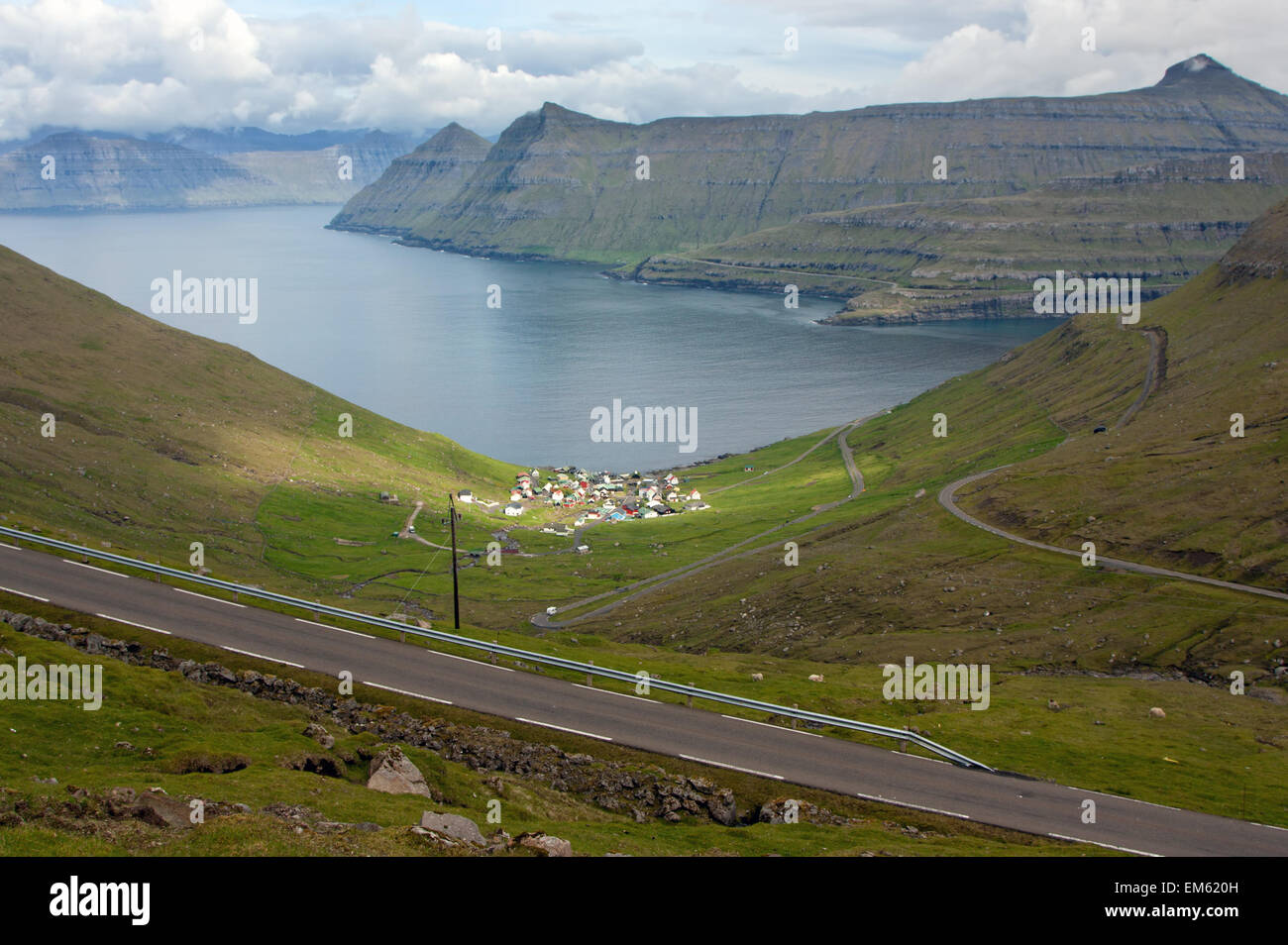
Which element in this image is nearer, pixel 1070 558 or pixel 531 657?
pixel 531 657

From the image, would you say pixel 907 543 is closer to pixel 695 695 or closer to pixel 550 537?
pixel 550 537

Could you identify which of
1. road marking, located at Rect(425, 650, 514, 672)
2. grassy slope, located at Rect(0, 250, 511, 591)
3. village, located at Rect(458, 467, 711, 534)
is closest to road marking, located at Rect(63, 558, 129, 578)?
road marking, located at Rect(425, 650, 514, 672)

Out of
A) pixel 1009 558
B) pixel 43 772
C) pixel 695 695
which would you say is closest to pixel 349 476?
pixel 1009 558

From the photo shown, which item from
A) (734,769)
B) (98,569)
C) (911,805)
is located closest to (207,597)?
(98,569)

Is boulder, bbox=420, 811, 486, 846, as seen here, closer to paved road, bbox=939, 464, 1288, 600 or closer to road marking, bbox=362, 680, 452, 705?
road marking, bbox=362, 680, 452, 705

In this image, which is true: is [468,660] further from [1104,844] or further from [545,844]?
[1104,844]
